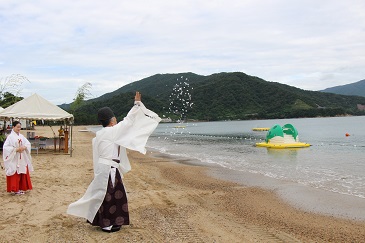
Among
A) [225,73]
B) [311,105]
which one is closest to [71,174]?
[225,73]

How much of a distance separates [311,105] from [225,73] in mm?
34505

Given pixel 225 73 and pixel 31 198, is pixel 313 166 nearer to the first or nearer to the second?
pixel 31 198

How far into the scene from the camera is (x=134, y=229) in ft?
18.9

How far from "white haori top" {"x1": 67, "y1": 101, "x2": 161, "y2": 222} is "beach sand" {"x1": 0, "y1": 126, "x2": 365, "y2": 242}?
→ 0.40 meters

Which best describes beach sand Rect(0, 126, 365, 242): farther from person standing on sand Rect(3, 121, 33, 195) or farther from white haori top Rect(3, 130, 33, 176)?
white haori top Rect(3, 130, 33, 176)

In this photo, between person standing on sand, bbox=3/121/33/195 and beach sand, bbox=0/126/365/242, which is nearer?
beach sand, bbox=0/126/365/242

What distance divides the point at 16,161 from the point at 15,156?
0.11m

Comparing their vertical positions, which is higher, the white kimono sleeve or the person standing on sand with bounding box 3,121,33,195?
the white kimono sleeve

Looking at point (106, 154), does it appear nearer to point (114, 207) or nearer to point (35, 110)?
point (114, 207)

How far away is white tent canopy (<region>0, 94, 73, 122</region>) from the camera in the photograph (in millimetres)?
15875

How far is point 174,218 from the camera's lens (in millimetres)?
6691

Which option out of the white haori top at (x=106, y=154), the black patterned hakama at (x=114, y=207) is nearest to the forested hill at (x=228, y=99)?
the white haori top at (x=106, y=154)

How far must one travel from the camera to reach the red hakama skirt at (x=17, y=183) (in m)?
7.94

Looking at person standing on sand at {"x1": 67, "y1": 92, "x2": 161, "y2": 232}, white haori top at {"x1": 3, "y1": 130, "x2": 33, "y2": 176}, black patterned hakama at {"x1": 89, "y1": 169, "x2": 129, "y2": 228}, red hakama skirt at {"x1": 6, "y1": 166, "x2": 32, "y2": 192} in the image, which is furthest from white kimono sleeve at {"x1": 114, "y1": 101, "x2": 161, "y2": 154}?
red hakama skirt at {"x1": 6, "y1": 166, "x2": 32, "y2": 192}
